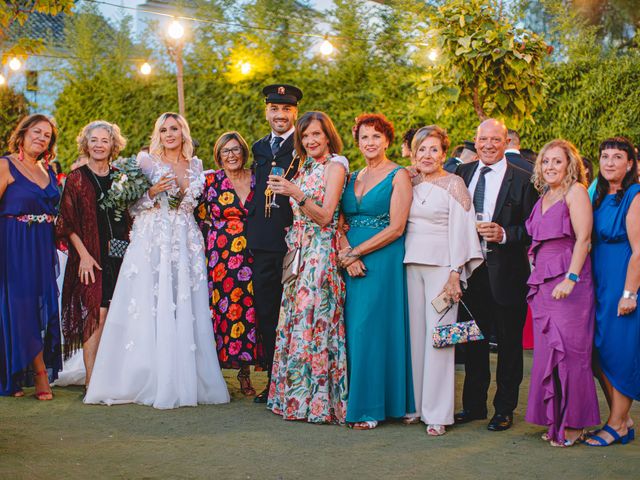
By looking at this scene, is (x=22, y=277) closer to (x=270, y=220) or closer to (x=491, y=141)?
(x=270, y=220)

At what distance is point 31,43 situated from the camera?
8078mm

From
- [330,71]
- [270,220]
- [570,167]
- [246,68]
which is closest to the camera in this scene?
[570,167]

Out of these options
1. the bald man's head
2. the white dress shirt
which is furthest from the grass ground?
the bald man's head

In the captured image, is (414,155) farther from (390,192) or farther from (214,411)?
(214,411)

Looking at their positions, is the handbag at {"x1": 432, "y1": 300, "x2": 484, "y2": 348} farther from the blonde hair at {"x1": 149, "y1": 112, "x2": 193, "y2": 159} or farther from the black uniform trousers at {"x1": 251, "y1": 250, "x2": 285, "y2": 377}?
the blonde hair at {"x1": 149, "y1": 112, "x2": 193, "y2": 159}

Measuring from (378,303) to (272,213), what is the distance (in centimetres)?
124

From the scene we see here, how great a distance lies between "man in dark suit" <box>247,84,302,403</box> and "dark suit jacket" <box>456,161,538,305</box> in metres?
1.66

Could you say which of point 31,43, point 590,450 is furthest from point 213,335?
point 31,43

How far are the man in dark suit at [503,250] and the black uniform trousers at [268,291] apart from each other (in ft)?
5.25

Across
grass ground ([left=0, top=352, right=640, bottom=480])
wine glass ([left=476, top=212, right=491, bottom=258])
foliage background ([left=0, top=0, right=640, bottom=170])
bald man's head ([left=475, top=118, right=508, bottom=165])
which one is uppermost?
foliage background ([left=0, top=0, right=640, bottom=170])

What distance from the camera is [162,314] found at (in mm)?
6359

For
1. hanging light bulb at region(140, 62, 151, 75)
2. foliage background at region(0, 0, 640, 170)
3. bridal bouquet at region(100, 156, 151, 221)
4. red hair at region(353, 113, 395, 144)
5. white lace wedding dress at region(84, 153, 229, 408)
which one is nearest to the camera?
red hair at region(353, 113, 395, 144)

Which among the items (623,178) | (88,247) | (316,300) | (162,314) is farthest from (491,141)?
(88,247)

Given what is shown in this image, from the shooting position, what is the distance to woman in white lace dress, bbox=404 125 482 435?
552 centimetres
